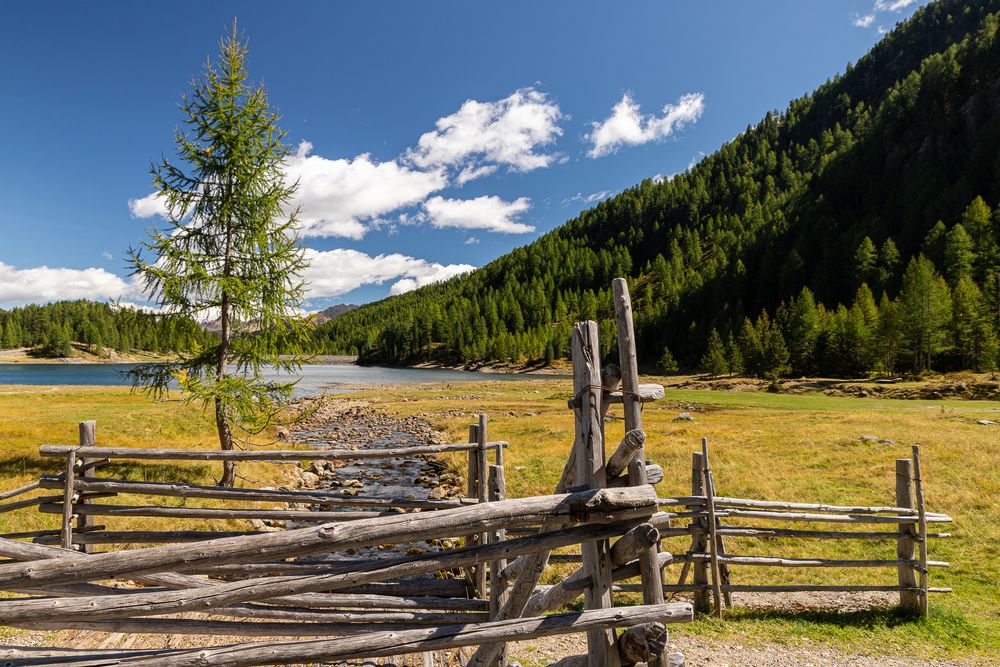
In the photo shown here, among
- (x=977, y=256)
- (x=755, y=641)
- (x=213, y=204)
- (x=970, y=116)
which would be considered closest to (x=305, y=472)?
(x=213, y=204)

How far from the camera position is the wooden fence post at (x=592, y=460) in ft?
12.4

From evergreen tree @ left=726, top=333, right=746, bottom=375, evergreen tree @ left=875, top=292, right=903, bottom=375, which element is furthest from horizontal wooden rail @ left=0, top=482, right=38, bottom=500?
Answer: evergreen tree @ left=726, top=333, right=746, bottom=375

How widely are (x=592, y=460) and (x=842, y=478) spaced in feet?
55.8

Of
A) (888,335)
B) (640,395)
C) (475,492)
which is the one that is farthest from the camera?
(888,335)

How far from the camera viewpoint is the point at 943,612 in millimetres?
8078

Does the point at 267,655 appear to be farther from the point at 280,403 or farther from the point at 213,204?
the point at 213,204

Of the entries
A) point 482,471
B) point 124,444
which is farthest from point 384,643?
point 124,444

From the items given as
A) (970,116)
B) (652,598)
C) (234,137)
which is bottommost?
(652,598)

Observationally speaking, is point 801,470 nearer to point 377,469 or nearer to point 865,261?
point 377,469

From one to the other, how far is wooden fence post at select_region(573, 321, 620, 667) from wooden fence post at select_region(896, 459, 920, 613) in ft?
25.5

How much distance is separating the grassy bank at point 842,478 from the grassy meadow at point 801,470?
41mm

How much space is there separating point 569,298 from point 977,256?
116598mm

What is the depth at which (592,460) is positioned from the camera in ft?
13.0

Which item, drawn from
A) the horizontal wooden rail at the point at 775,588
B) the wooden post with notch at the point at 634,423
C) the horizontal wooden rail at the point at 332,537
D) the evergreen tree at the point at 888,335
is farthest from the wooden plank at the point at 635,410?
the evergreen tree at the point at 888,335
